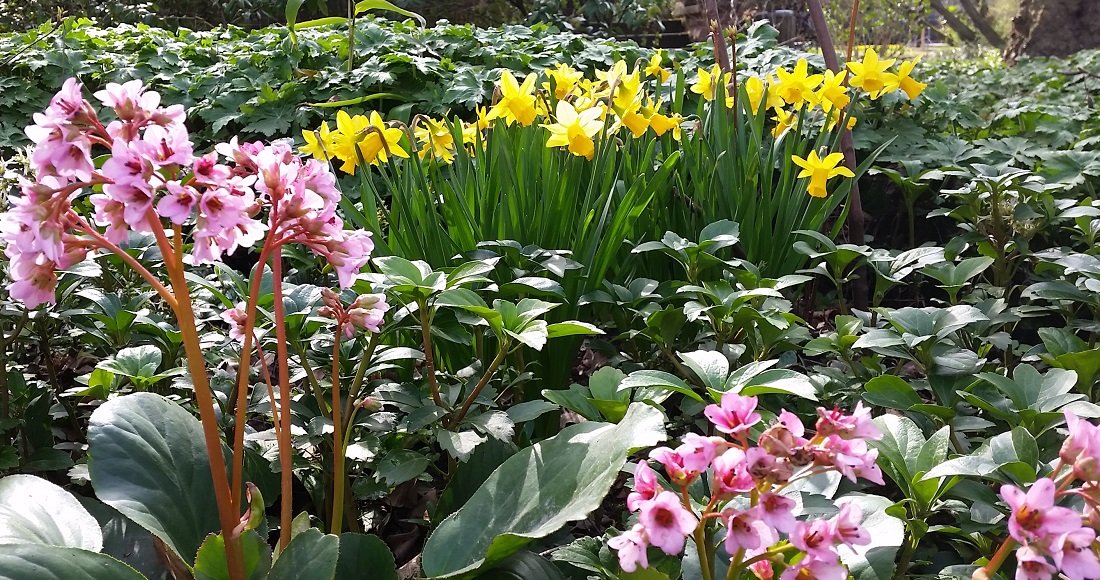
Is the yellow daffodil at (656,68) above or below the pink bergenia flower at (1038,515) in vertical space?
above

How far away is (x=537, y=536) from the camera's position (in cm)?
70

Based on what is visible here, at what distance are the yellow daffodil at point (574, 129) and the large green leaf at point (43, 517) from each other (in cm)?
102

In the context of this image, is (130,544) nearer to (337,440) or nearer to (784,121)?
(337,440)

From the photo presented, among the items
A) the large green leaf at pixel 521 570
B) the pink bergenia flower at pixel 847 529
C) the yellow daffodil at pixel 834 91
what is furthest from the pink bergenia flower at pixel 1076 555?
the yellow daffodil at pixel 834 91

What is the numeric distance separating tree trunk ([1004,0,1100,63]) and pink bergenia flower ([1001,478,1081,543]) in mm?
7758

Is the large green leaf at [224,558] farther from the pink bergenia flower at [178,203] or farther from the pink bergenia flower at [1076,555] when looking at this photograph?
the pink bergenia flower at [1076,555]

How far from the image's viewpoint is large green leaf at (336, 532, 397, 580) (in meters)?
0.79

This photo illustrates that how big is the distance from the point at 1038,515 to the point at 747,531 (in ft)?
0.66

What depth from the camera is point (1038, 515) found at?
0.54 metres

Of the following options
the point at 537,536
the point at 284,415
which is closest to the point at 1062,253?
the point at 537,536

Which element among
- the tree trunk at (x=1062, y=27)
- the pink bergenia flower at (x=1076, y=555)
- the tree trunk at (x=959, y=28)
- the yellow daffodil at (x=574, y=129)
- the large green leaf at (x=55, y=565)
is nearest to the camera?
the pink bergenia flower at (x=1076, y=555)

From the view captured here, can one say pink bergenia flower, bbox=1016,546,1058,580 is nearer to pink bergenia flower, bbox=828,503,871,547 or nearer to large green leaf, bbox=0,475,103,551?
pink bergenia flower, bbox=828,503,871,547

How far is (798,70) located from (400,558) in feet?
4.68

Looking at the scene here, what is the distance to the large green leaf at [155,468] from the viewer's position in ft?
2.59
